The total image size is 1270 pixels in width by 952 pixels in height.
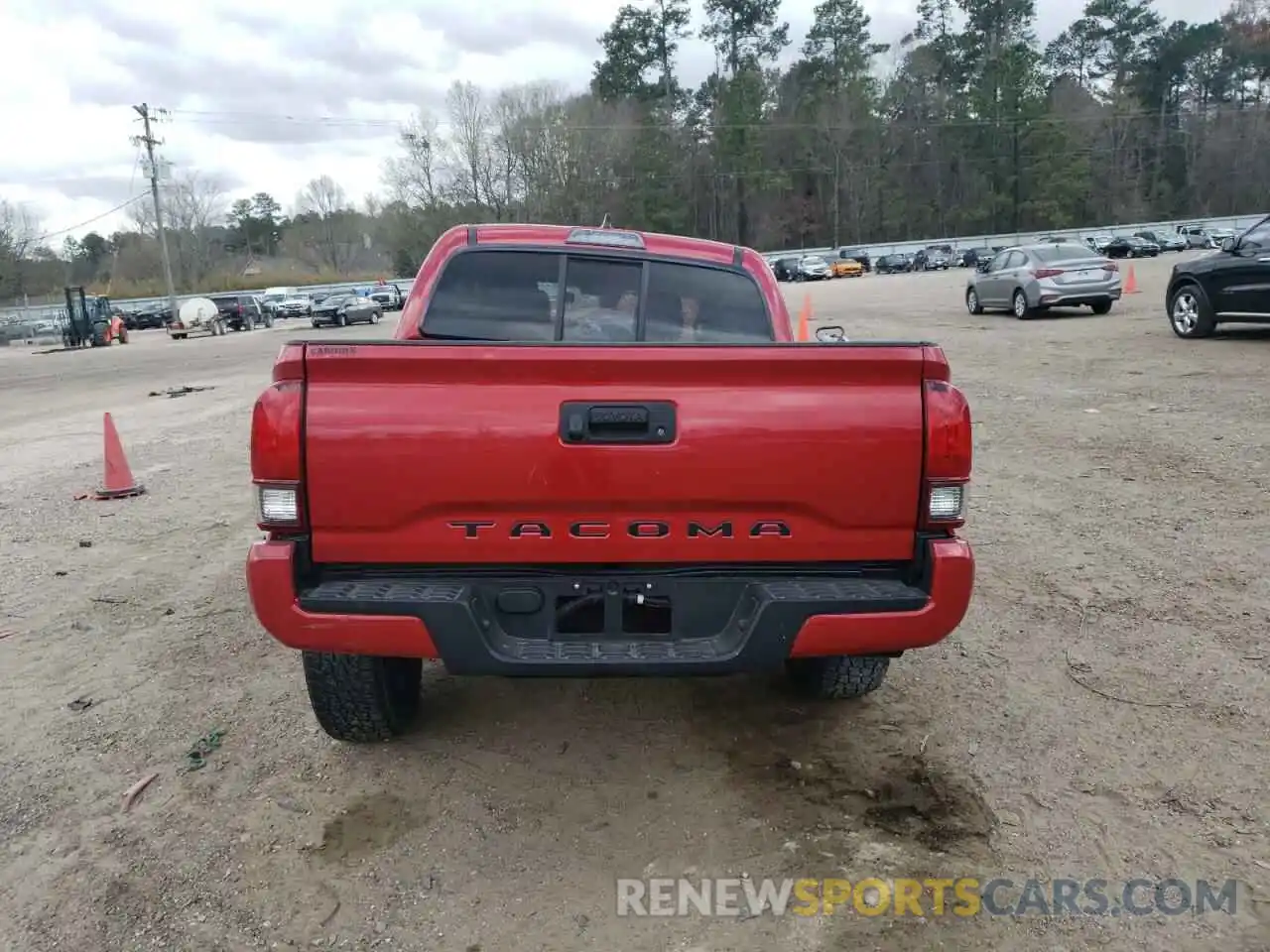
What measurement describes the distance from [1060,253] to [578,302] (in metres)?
17.5

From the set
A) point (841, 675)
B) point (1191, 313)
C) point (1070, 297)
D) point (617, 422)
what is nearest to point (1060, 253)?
point (1070, 297)

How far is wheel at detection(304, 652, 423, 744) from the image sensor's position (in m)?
3.18

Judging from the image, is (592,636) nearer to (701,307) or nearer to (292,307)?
(701,307)

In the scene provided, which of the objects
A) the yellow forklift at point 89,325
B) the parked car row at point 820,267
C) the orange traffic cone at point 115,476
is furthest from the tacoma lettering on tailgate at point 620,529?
the parked car row at point 820,267

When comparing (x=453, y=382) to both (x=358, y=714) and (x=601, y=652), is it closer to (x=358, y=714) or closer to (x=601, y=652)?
(x=601, y=652)

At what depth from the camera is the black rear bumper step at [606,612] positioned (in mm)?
2727

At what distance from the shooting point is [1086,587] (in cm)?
501

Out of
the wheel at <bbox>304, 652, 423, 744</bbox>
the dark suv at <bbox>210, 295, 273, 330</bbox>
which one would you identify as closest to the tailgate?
the wheel at <bbox>304, 652, 423, 744</bbox>

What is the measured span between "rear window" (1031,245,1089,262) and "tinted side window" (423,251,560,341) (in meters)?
17.3

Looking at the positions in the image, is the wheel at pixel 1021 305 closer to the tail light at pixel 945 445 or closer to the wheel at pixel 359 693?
the tail light at pixel 945 445

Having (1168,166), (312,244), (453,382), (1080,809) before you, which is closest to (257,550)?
(453,382)

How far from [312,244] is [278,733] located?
115 metres

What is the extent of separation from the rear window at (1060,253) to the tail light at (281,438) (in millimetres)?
19041

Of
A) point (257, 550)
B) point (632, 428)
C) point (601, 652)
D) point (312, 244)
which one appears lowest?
point (601, 652)
